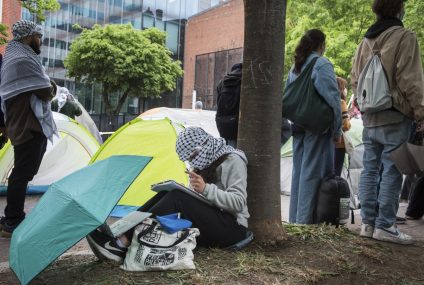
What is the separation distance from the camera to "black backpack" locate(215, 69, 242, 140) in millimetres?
4785

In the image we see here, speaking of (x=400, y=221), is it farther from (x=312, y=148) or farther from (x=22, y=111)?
(x=22, y=111)

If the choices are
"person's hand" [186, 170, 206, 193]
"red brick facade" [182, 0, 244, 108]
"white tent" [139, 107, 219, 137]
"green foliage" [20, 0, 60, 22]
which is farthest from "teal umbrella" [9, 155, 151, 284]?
"red brick facade" [182, 0, 244, 108]

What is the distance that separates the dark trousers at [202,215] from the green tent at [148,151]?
281 cm

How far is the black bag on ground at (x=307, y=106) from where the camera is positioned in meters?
4.20

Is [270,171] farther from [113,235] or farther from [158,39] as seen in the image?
[158,39]

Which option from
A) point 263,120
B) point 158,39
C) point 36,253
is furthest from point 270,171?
point 158,39

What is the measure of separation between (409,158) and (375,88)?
619 millimetres

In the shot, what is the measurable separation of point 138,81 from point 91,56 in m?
3.08

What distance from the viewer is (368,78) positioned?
400 cm

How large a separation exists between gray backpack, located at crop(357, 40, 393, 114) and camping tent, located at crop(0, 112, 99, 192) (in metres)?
5.14

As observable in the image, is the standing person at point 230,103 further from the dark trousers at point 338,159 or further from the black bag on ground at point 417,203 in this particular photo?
the black bag on ground at point 417,203

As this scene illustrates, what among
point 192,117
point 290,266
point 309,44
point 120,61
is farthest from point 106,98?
point 290,266

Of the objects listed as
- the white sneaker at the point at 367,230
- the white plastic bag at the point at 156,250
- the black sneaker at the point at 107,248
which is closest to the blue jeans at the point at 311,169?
the white sneaker at the point at 367,230

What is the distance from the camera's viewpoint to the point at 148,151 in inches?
248
